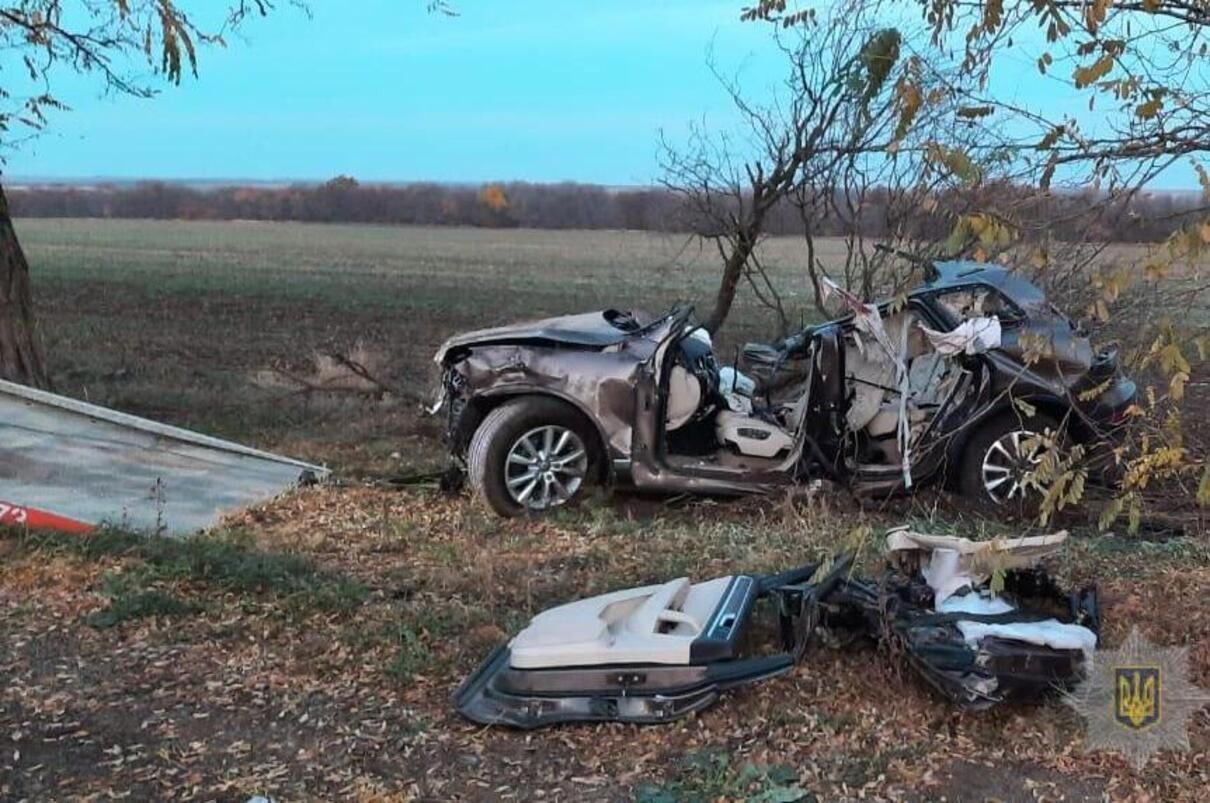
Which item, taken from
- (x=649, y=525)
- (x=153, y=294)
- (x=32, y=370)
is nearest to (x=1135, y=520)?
(x=649, y=525)

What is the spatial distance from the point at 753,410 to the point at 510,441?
5.28 feet

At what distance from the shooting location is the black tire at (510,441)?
758 centimetres

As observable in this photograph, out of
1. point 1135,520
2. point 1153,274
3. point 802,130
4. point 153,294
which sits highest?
point 802,130

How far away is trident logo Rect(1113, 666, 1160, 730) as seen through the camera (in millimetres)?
4098

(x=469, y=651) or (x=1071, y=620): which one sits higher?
(x=1071, y=620)

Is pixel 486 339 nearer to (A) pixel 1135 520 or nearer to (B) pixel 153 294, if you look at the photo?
(A) pixel 1135 520

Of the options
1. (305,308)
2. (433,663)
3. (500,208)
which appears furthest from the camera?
(500,208)

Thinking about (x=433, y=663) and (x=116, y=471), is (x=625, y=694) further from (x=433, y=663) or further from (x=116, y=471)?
(x=116, y=471)

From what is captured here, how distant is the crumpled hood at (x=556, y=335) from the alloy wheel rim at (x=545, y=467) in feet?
1.86

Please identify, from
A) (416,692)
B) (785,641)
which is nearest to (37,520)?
(416,692)

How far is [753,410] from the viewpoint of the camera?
7.97m

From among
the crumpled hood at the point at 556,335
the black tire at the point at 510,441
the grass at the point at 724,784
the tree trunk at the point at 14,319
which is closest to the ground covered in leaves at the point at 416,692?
the grass at the point at 724,784

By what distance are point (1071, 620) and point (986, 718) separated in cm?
60

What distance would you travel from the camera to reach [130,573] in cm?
592
